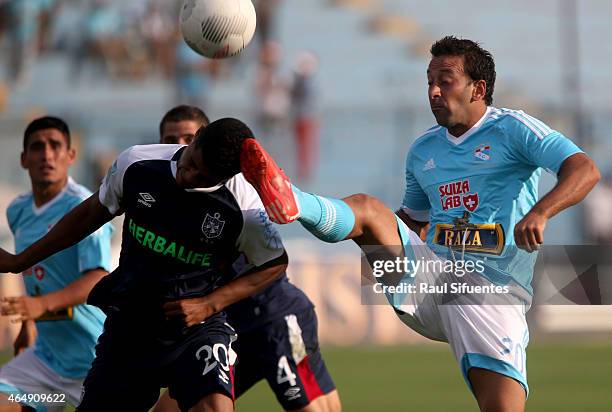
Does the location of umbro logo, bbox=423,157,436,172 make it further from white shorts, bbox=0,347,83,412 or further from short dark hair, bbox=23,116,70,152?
white shorts, bbox=0,347,83,412

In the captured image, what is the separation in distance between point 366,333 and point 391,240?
1258 cm

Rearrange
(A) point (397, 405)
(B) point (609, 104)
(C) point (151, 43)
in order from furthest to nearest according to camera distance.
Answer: (C) point (151, 43)
(B) point (609, 104)
(A) point (397, 405)

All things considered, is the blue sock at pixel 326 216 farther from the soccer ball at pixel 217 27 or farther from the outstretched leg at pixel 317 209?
the soccer ball at pixel 217 27

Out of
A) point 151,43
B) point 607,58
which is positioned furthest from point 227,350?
point 607,58

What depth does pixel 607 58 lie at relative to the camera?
28.0 metres

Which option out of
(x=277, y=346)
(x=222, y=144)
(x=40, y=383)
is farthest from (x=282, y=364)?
(x=222, y=144)

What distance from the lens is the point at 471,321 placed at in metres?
6.39

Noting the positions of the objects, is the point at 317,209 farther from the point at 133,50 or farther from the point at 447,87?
the point at 133,50

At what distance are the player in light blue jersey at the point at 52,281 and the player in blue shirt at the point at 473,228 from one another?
218cm

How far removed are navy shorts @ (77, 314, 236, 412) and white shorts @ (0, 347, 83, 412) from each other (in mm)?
1747

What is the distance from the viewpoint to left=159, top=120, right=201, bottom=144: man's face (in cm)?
776

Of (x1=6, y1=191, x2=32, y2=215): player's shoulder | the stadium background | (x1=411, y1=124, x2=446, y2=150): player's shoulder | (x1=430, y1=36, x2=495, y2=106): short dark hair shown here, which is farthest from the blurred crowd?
(x1=430, y1=36, x2=495, y2=106): short dark hair

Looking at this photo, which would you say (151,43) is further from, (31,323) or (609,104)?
(31,323)

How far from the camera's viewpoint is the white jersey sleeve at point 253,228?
595 cm
